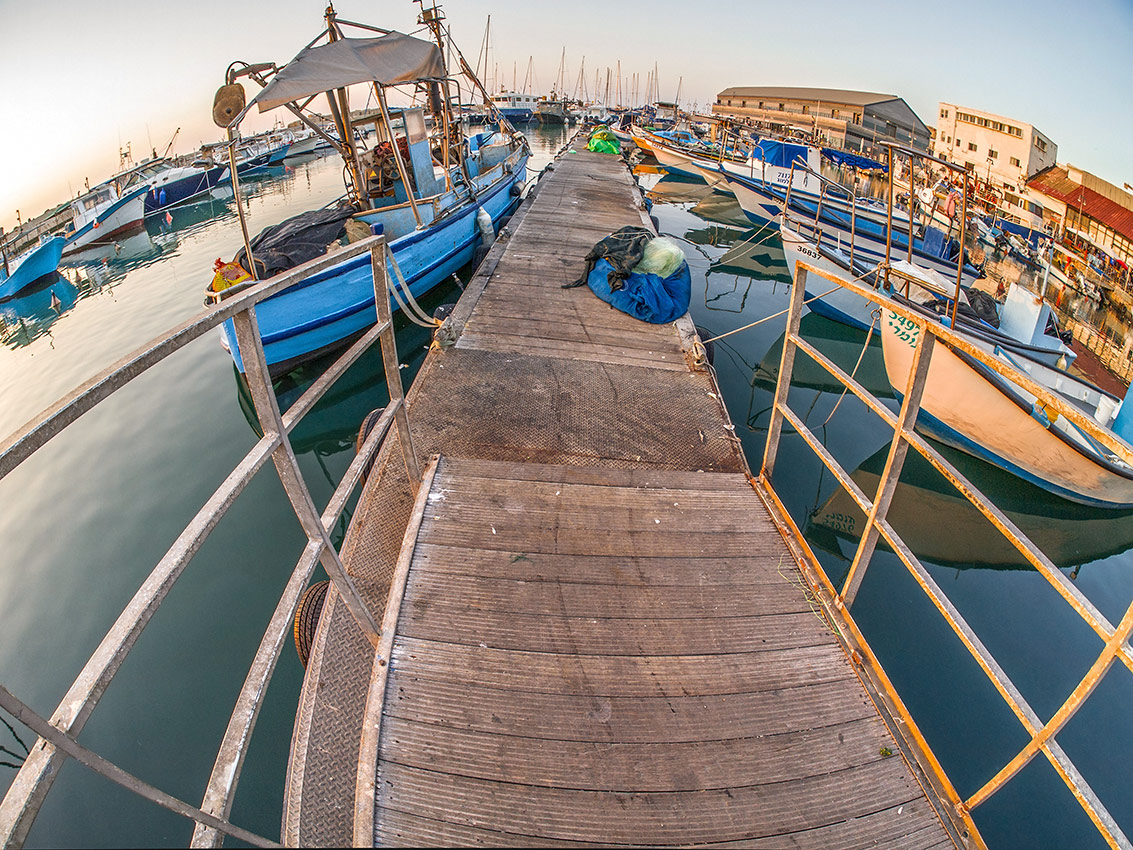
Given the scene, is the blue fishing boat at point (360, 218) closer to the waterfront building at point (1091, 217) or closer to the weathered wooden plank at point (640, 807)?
the weathered wooden plank at point (640, 807)

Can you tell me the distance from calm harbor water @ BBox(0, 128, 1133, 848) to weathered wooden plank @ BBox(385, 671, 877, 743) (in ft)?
5.41

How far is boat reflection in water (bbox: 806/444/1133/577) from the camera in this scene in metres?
4.98

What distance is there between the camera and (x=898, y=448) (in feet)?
7.75

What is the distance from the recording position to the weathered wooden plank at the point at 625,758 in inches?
77.8

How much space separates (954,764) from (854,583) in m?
1.66

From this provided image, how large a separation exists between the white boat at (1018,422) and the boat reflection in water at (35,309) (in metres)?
14.1

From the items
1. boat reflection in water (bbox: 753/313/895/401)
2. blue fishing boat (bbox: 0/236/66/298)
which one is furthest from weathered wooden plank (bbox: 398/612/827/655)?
blue fishing boat (bbox: 0/236/66/298)

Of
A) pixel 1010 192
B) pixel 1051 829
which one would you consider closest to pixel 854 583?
pixel 1051 829

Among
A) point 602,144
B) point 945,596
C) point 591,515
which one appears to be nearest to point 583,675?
point 591,515

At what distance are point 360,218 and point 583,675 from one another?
7800 mm

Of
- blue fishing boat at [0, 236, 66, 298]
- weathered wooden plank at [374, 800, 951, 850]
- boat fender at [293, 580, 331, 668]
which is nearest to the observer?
weathered wooden plank at [374, 800, 951, 850]

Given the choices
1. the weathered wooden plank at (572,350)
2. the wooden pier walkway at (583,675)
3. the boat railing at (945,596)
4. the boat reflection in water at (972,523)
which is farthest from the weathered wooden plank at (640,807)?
the weathered wooden plank at (572,350)

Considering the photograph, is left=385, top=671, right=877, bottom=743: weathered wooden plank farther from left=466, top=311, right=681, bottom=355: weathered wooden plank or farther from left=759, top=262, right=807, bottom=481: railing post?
left=466, top=311, right=681, bottom=355: weathered wooden plank

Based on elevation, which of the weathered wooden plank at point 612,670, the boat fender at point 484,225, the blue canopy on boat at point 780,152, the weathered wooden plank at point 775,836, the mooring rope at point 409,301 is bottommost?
the weathered wooden plank at point 775,836
